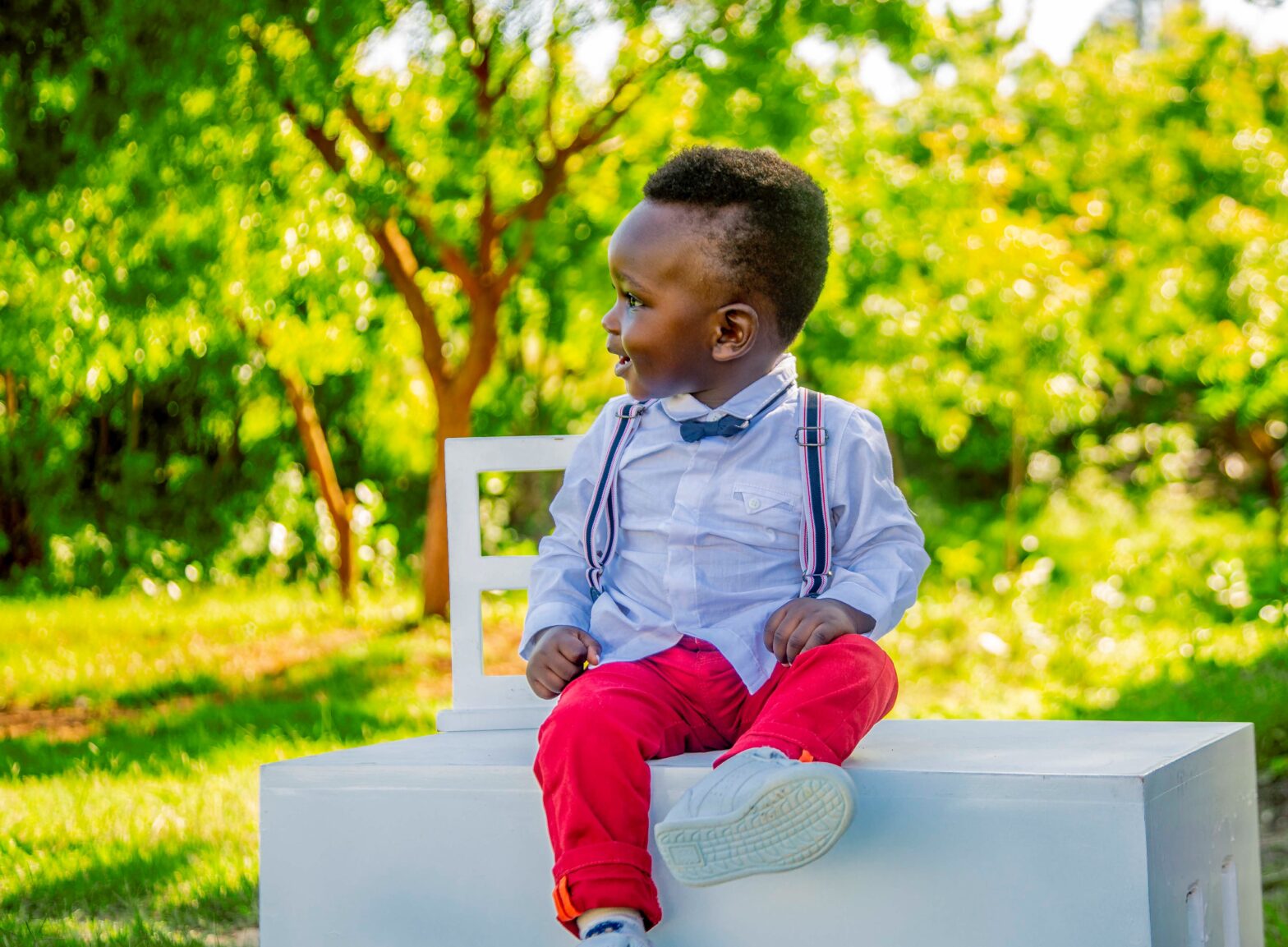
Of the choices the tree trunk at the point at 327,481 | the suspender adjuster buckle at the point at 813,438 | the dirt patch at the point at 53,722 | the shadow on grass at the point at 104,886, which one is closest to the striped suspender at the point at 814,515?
the suspender adjuster buckle at the point at 813,438

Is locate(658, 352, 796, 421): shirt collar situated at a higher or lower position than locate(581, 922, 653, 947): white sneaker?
higher

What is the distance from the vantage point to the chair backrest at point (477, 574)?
105 inches

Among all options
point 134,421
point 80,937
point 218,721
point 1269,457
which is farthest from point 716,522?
point 1269,457

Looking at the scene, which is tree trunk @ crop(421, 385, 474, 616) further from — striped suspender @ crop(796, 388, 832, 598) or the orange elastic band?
the orange elastic band

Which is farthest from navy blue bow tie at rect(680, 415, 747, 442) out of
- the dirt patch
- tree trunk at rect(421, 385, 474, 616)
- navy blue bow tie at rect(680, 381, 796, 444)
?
tree trunk at rect(421, 385, 474, 616)

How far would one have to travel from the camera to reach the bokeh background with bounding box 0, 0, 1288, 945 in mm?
5461

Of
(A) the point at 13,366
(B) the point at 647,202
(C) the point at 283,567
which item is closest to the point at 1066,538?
(C) the point at 283,567

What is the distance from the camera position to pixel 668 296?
2.24 meters

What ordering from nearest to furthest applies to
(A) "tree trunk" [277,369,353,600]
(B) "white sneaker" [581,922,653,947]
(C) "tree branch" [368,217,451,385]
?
(B) "white sneaker" [581,922,653,947]
(C) "tree branch" [368,217,451,385]
(A) "tree trunk" [277,369,353,600]

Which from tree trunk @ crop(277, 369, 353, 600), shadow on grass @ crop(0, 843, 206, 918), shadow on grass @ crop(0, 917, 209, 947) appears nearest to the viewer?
shadow on grass @ crop(0, 917, 209, 947)

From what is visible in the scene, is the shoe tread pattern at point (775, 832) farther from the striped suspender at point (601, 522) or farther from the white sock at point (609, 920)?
the striped suspender at point (601, 522)

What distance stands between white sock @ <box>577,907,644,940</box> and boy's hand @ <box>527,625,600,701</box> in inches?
17.8

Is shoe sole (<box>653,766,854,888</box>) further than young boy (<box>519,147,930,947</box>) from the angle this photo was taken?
No

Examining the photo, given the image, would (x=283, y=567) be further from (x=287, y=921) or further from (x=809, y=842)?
(x=809, y=842)
